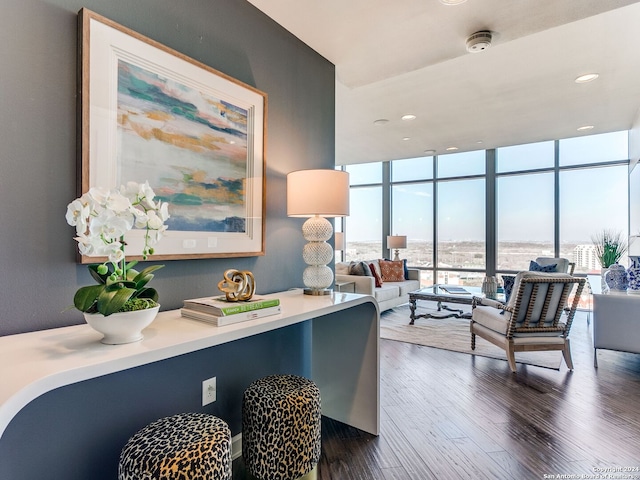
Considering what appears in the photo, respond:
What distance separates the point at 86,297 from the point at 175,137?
0.83 metres

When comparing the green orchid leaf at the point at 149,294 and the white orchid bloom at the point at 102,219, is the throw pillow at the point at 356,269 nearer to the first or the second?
the green orchid leaf at the point at 149,294

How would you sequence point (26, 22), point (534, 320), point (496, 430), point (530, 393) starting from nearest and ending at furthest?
point (26, 22), point (496, 430), point (530, 393), point (534, 320)

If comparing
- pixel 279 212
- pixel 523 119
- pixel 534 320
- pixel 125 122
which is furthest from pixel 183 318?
pixel 523 119

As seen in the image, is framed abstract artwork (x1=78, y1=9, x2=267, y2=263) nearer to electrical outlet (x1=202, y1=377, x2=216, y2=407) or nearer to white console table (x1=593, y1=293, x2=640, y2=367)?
electrical outlet (x1=202, y1=377, x2=216, y2=407)

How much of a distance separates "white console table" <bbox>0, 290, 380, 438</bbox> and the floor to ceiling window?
17.0 feet

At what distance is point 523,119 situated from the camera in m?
4.41

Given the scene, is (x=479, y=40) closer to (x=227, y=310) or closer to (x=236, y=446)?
(x=227, y=310)

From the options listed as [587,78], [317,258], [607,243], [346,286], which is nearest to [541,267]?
→ [607,243]

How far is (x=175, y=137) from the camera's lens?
59.2 inches

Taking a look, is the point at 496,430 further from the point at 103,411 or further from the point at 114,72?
the point at 114,72

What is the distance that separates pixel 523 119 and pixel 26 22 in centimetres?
495

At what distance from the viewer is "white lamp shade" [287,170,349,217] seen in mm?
1909

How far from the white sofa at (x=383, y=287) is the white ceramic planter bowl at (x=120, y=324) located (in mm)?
3561

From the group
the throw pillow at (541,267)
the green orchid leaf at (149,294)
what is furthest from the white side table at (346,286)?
the green orchid leaf at (149,294)
